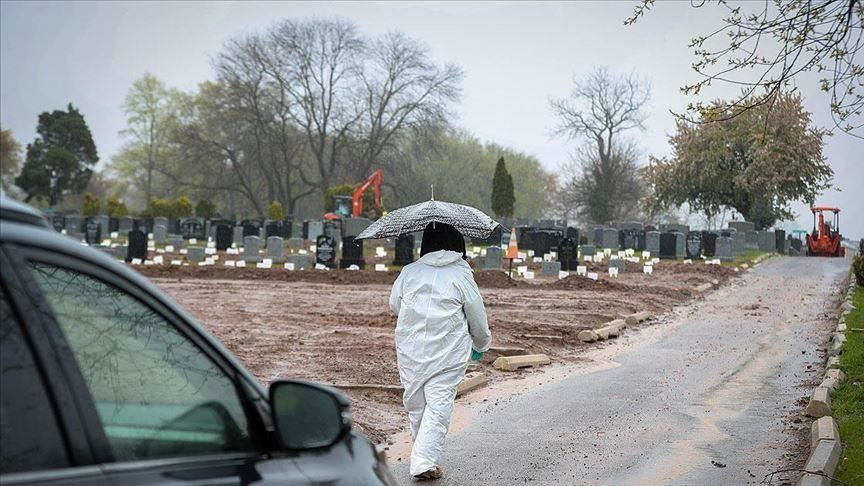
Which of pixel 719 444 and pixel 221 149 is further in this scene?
pixel 221 149

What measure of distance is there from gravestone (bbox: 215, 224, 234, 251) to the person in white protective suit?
34.5m

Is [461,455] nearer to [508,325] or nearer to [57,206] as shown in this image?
[508,325]

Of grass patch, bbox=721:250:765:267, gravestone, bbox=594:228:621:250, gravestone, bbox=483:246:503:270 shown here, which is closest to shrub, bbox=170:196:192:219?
gravestone, bbox=594:228:621:250

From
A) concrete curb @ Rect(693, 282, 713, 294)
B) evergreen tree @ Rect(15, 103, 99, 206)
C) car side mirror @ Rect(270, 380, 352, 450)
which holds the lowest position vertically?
concrete curb @ Rect(693, 282, 713, 294)

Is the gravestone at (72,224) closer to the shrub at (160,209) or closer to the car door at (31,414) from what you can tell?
the shrub at (160,209)

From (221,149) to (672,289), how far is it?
5435cm

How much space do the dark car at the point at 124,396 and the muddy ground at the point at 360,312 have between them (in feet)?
22.6

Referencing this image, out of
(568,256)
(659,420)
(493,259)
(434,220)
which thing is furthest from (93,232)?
(434,220)

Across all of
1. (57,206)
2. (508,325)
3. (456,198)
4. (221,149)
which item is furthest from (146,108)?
(508,325)

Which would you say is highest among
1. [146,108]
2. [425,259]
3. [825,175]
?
[146,108]

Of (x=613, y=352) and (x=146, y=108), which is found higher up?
(x=146, y=108)

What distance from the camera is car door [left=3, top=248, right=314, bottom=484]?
2.37 m

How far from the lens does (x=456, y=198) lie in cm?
9094

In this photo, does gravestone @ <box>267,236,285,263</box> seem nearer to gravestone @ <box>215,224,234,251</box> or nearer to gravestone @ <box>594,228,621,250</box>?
gravestone @ <box>215,224,234,251</box>
